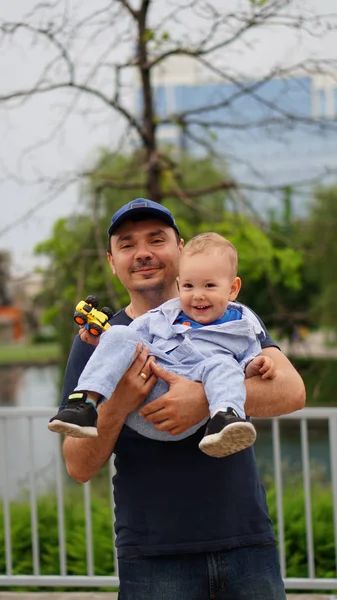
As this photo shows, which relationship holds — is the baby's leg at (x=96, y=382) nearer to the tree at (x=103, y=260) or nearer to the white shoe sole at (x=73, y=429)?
the white shoe sole at (x=73, y=429)

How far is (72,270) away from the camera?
612 centimetres

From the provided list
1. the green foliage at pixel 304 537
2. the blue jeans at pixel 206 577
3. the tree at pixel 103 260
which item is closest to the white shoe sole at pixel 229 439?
the blue jeans at pixel 206 577

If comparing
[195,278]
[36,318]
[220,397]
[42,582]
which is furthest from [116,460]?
[36,318]

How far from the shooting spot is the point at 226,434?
133cm

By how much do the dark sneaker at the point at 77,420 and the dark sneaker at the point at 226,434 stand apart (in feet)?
0.69

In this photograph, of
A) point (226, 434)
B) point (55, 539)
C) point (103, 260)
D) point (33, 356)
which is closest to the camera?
point (226, 434)

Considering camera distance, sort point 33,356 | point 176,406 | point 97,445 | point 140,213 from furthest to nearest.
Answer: point 33,356 < point 140,213 < point 97,445 < point 176,406

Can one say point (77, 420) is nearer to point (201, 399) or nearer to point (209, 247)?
point (201, 399)

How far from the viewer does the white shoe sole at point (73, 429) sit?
1374mm

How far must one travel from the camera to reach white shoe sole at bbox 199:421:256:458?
133 cm

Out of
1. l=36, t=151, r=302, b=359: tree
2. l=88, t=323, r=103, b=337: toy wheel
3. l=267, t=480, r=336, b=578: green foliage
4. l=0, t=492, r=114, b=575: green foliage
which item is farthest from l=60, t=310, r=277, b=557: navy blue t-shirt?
l=36, t=151, r=302, b=359: tree

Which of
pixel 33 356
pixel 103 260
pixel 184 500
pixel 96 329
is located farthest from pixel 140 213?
pixel 33 356

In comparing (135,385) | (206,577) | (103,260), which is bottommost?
(206,577)

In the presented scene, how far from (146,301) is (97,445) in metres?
0.34
